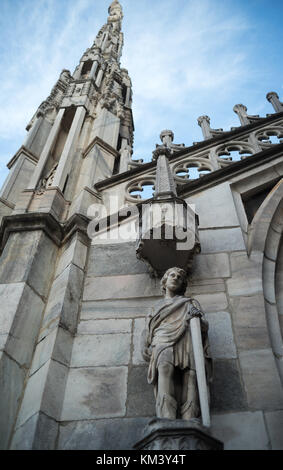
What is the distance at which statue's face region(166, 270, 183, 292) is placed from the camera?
416 centimetres

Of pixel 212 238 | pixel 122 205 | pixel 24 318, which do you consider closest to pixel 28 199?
pixel 122 205

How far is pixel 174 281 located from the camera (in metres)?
4.18

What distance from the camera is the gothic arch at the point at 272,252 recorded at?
4.18m

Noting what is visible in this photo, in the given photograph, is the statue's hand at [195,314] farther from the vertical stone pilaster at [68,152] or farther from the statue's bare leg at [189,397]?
the vertical stone pilaster at [68,152]

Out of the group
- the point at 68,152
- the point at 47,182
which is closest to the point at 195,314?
the point at 47,182

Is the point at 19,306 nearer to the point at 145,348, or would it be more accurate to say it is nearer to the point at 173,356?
the point at 145,348

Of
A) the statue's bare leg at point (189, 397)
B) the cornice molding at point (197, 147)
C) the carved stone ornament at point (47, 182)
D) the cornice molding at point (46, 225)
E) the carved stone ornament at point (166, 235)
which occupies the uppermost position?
the cornice molding at point (197, 147)

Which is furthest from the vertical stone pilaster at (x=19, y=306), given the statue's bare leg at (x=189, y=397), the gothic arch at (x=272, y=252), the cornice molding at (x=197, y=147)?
the gothic arch at (x=272, y=252)

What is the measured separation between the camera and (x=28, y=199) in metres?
6.11

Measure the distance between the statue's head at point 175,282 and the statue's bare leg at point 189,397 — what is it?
101 centimetres

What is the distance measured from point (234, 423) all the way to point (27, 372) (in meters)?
2.01

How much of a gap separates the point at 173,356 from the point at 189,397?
338 millimetres

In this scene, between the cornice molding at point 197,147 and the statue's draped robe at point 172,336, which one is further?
the cornice molding at point 197,147
